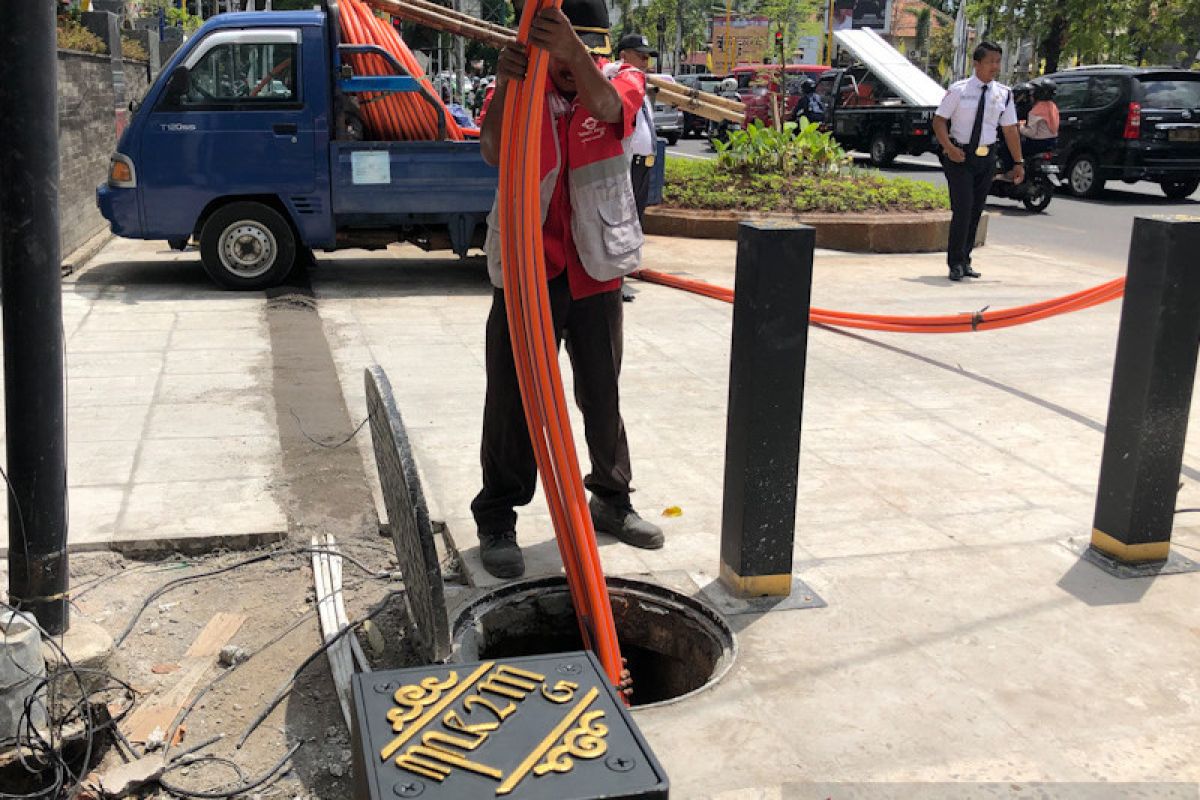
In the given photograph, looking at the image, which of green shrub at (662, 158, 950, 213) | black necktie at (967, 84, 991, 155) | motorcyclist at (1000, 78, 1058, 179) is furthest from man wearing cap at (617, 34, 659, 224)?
motorcyclist at (1000, 78, 1058, 179)

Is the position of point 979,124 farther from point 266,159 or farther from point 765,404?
point 765,404

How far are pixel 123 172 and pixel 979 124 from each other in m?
7.00

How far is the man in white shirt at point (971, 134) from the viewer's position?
1031 cm

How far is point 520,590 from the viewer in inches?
156

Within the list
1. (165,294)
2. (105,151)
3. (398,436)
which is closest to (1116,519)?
(398,436)

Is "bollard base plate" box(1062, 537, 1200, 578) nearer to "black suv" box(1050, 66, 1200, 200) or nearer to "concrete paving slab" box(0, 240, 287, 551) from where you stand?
"concrete paving slab" box(0, 240, 287, 551)

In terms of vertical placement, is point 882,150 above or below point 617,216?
below

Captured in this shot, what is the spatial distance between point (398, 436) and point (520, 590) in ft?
3.52

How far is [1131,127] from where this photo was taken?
706 inches

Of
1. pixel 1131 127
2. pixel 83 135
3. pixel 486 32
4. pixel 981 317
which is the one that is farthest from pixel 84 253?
pixel 1131 127

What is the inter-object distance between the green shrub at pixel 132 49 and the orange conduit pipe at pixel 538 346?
1617 centimetres

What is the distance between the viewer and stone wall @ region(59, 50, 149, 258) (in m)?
11.2

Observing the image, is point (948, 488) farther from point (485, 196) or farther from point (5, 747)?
point (485, 196)

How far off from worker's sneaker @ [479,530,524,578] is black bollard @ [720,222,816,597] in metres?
0.70
